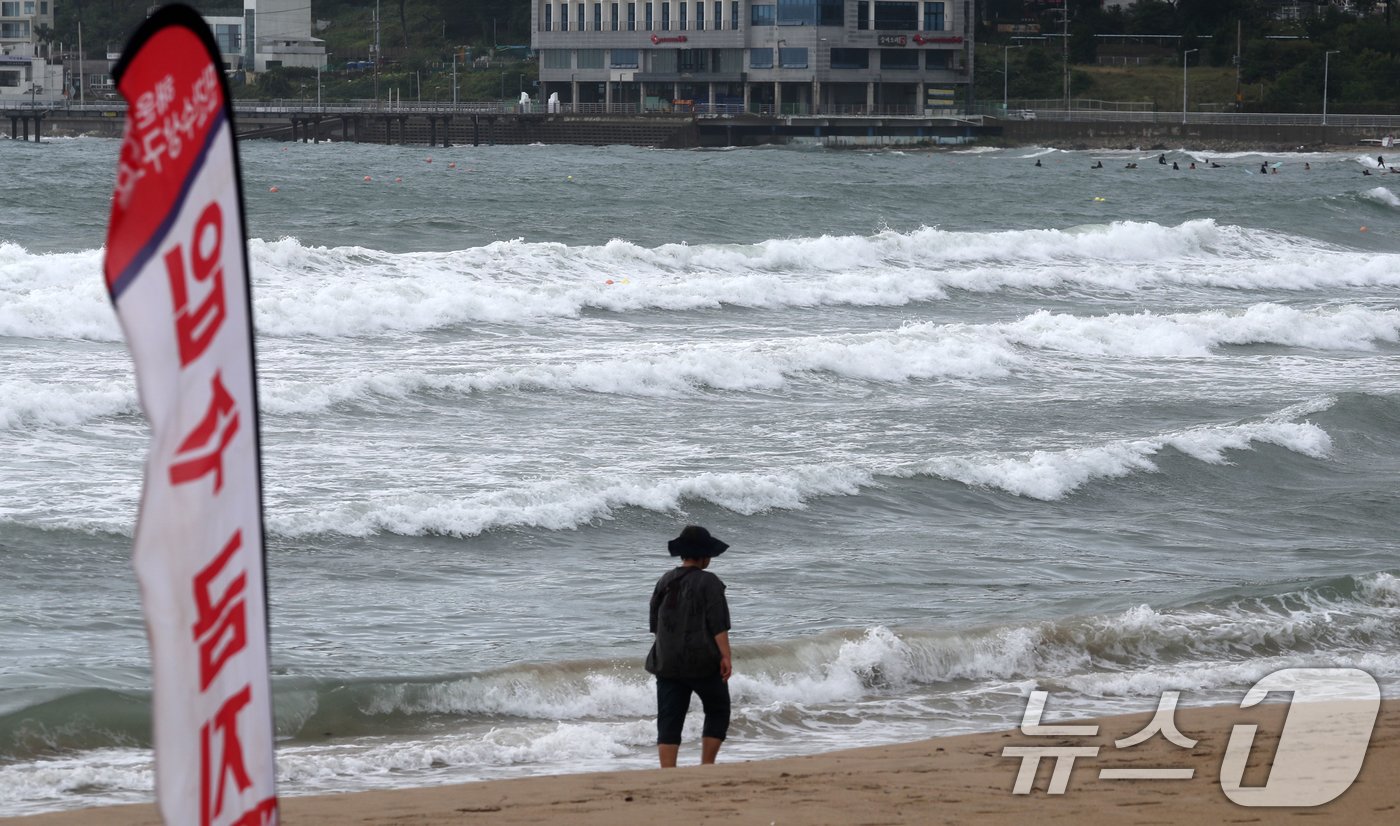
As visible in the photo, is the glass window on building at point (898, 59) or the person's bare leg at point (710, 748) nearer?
the person's bare leg at point (710, 748)

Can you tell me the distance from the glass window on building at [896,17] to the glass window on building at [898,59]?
1351 millimetres

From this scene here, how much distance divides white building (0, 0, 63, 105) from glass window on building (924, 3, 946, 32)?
56.5 meters

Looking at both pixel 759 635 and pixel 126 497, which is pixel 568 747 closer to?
pixel 759 635

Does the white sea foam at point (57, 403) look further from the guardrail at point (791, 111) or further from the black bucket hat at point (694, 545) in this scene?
the guardrail at point (791, 111)

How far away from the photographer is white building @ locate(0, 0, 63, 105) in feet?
382

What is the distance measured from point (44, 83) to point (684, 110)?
46230 mm

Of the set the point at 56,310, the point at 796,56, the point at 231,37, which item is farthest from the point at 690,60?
the point at 56,310

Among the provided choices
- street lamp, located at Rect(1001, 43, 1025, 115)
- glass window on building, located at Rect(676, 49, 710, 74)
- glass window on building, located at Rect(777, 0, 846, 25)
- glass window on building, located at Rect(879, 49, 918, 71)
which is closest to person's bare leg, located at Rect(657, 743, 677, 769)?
glass window on building, located at Rect(777, 0, 846, 25)

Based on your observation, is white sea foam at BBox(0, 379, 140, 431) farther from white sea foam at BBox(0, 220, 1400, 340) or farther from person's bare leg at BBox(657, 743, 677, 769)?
person's bare leg at BBox(657, 743, 677, 769)

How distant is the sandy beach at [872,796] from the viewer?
6469 mm

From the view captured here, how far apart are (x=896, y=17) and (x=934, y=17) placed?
2.61 meters

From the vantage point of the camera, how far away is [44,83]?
119812 mm

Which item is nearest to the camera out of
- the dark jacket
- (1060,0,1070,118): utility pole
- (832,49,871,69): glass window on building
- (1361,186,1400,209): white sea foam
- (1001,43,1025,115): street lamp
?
the dark jacket

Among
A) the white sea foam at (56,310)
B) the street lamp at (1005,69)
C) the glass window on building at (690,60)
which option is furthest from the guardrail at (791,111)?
the white sea foam at (56,310)
